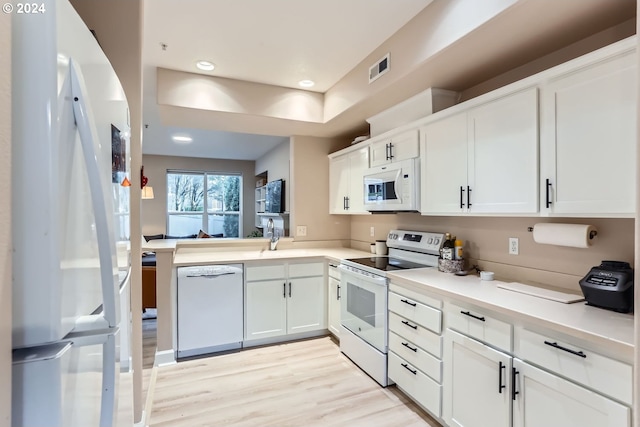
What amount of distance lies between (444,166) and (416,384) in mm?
1530

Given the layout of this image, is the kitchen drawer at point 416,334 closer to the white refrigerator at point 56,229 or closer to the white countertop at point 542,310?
the white countertop at point 542,310

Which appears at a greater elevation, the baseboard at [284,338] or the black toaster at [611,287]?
the black toaster at [611,287]

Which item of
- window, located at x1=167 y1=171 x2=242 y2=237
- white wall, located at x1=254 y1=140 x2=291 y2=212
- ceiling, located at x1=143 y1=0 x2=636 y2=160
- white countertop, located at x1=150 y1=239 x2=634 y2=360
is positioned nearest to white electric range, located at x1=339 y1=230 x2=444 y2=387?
white countertop, located at x1=150 y1=239 x2=634 y2=360

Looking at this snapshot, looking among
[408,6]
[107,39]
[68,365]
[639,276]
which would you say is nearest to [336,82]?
[408,6]

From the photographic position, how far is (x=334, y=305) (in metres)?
3.29

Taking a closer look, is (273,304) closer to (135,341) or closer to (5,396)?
(135,341)

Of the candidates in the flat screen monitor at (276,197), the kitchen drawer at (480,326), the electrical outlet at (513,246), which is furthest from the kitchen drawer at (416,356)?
the flat screen monitor at (276,197)

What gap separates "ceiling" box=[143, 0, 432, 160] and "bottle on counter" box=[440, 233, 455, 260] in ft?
5.24

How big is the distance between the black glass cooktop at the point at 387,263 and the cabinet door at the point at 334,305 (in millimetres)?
467

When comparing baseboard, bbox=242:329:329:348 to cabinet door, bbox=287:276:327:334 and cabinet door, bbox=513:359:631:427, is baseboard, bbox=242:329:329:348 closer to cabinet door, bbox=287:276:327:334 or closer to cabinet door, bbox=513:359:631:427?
cabinet door, bbox=287:276:327:334

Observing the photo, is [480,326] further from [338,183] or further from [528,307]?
[338,183]

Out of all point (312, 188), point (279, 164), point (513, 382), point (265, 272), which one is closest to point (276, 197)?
point (279, 164)

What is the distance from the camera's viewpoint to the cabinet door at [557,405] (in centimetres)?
118

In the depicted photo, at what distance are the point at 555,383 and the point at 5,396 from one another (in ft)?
5.88
